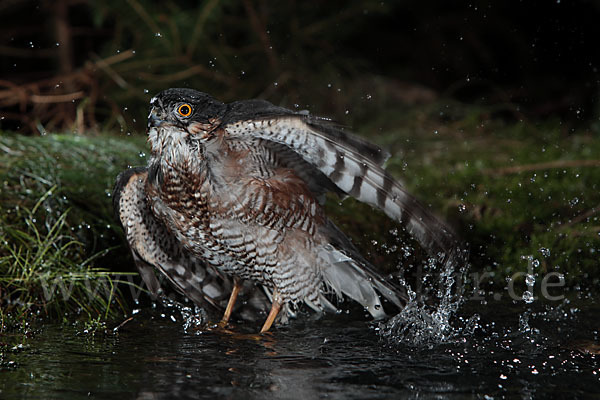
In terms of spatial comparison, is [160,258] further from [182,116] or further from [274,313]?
[182,116]

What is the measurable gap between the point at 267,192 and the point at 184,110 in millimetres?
536

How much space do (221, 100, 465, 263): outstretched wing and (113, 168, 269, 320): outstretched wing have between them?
2.35 ft

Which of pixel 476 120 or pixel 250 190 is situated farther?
pixel 476 120

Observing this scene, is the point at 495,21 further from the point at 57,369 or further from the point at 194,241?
the point at 57,369

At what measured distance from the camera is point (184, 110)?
3.21 m

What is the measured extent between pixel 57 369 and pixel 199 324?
1.02m

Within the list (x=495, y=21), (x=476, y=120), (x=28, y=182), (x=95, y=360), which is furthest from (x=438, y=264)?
(x=495, y=21)

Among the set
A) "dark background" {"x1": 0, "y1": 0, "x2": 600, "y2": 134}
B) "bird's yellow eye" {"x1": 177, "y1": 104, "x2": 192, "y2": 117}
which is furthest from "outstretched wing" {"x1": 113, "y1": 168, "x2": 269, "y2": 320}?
"dark background" {"x1": 0, "y1": 0, "x2": 600, "y2": 134}

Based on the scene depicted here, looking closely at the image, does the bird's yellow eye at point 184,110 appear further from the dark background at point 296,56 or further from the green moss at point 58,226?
the dark background at point 296,56

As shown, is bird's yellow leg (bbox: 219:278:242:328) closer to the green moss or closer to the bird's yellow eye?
the green moss

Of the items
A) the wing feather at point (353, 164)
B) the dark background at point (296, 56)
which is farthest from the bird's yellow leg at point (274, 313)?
the dark background at point (296, 56)

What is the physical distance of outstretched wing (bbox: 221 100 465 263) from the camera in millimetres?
3076

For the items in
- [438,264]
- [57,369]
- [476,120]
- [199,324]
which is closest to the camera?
[57,369]

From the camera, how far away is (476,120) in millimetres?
7414
